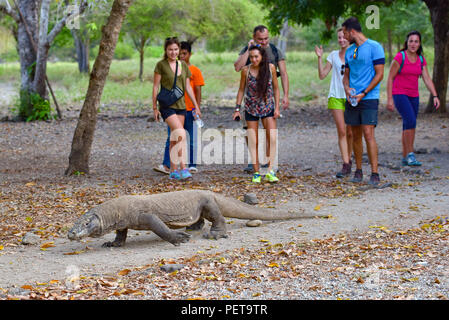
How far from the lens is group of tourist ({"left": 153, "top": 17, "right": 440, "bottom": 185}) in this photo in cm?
723

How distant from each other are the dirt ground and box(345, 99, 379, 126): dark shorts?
813 millimetres

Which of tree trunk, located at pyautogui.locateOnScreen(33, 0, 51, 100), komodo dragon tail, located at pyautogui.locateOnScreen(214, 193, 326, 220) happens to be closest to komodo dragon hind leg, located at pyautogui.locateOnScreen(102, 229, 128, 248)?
komodo dragon tail, located at pyautogui.locateOnScreen(214, 193, 326, 220)

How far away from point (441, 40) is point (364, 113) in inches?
331

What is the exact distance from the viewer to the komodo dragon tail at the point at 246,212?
554 centimetres

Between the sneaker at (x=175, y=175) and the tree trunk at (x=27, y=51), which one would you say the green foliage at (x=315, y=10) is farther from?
the sneaker at (x=175, y=175)

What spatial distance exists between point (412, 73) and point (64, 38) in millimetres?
28657

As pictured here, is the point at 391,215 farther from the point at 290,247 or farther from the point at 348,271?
the point at 348,271

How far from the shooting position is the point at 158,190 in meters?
7.51

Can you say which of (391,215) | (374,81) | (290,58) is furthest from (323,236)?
(290,58)

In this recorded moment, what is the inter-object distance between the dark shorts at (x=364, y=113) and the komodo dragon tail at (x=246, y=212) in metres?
1.89

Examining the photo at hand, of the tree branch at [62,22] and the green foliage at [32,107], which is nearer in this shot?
the tree branch at [62,22]

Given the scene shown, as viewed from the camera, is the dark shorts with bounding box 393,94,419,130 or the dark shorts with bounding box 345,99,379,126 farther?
the dark shorts with bounding box 393,94,419,130

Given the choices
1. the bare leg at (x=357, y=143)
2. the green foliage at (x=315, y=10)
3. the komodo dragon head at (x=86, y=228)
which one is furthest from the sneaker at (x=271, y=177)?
the green foliage at (x=315, y=10)

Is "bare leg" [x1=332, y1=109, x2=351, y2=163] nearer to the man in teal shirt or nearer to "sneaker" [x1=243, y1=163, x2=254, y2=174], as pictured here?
the man in teal shirt
